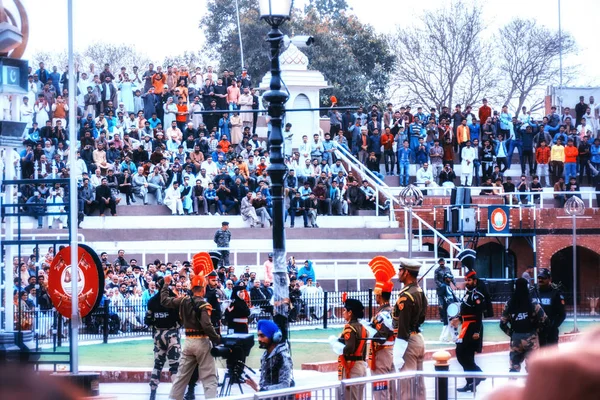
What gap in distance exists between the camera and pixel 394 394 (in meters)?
8.77

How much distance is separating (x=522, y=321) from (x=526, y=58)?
50252 mm

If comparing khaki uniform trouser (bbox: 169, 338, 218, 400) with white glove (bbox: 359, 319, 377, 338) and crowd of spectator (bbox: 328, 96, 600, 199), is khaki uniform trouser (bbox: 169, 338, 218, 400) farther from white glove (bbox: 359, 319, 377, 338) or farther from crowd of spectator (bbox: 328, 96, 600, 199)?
crowd of spectator (bbox: 328, 96, 600, 199)

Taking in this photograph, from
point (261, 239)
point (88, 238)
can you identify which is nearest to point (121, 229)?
point (88, 238)

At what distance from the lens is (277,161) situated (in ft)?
45.6

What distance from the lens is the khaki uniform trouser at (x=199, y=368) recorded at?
507 inches

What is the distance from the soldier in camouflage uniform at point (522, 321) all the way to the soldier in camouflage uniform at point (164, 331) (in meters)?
4.36

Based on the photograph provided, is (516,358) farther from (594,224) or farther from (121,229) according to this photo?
(594,224)

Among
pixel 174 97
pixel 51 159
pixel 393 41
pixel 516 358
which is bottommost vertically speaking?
pixel 516 358

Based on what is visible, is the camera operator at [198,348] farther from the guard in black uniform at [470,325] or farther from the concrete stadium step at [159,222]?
the concrete stadium step at [159,222]

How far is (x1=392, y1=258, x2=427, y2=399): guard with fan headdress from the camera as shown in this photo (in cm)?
1263

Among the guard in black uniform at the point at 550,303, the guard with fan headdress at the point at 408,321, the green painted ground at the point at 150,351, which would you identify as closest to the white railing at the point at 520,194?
the green painted ground at the point at 150,351

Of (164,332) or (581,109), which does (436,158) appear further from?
(164,332)

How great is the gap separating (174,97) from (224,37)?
29.9m

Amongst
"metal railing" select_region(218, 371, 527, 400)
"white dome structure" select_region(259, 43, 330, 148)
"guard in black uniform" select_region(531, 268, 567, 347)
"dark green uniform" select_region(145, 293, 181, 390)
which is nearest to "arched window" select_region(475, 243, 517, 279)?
"white dome structure" select_region(259, 43, 330, 148)
